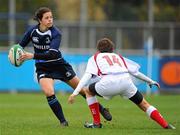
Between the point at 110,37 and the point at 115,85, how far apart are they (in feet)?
67.8

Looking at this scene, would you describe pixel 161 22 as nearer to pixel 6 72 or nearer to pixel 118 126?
pixel 6 72

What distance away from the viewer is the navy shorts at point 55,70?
1398 cm

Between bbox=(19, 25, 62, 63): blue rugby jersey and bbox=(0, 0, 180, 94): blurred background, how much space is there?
16458 mm

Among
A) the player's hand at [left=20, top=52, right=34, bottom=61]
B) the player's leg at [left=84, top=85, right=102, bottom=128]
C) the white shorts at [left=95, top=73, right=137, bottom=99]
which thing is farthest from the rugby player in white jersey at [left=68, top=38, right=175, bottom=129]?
the player's hand at [left=20, top=52, right=34, bottom=61]

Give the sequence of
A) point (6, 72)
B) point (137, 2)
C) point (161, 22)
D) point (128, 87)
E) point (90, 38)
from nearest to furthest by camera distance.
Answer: point (128, 87) < point (6, 72) < point (90, 38) < point (161, 22) < point (137, 2)

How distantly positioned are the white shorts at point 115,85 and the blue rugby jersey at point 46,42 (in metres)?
1.21

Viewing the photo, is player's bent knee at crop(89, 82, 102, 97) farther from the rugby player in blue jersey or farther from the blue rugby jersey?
the blue rugby jersey

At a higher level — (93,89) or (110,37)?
(93,89)

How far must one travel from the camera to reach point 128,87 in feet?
42.4

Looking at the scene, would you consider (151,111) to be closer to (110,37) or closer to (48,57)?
(48,57)

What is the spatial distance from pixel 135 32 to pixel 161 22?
3.49 metres

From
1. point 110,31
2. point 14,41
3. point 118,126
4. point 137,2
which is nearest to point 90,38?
point 110,31

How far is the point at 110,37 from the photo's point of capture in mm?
33438

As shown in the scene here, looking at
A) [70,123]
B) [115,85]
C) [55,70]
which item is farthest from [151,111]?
[70,123]
